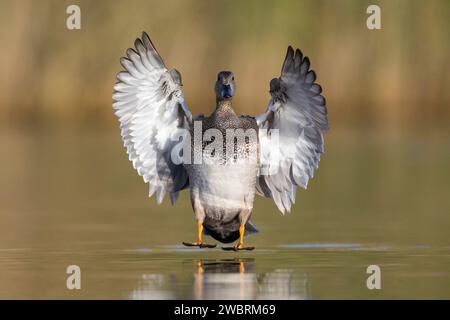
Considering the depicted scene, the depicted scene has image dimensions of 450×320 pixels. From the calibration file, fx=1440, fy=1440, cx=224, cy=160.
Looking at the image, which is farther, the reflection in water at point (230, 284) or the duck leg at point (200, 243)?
the duck leg at point (200, 243)

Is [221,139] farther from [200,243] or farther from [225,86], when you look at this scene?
[200,243]

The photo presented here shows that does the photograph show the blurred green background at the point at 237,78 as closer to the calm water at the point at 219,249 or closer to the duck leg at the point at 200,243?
the calm water at the point at 219,249

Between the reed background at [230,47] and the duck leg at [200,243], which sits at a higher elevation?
the reed background at [230,47]

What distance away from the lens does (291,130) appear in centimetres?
1057

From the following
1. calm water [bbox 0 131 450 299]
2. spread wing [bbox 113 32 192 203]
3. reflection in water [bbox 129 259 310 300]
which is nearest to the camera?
reflection in water [bbox 129 259 310 300]

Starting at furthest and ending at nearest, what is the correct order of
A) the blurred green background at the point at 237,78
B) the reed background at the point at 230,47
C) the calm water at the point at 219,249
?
the reed background at the point at 230,47 < the blurred green background at the point at 237,78 < the calm water at the point at 219,249

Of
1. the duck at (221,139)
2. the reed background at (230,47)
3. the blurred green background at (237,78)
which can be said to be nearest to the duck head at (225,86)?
the duck at (221,139)

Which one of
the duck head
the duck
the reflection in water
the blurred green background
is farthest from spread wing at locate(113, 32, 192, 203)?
the blurred green background

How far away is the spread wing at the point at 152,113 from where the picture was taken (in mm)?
10359

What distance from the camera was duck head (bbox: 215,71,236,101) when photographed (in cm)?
1036

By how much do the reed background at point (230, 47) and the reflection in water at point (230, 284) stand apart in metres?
12.9

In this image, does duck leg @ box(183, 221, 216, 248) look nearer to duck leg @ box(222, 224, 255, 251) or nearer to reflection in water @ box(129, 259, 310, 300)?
duck leg @ box(222, 224, 255, 251)

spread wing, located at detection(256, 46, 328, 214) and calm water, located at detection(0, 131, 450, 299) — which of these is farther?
spread wing, located at detection(256, 46, 328, 214)
